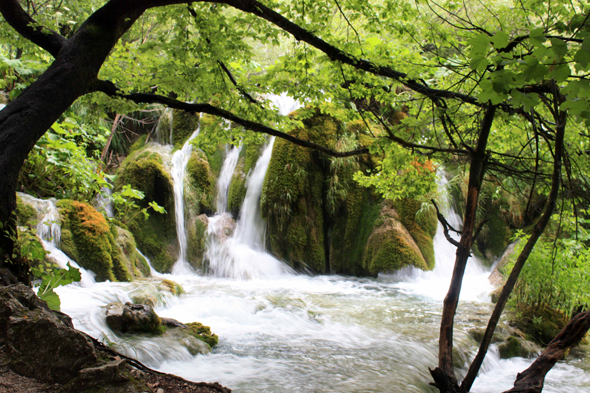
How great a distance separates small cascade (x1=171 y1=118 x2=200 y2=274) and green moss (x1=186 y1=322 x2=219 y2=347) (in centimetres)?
478

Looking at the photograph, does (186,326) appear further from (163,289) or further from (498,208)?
(498,208)

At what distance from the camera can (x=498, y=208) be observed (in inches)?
425

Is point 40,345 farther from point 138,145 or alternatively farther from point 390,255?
point 138,145

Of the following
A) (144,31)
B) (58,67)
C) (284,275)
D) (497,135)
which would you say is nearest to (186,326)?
(58,67)

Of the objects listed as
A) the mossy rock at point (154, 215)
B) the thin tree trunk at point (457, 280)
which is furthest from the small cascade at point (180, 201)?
the thin tree trunk at point (457, 280)

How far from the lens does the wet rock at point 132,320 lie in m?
3.86

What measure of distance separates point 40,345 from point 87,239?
194 inches

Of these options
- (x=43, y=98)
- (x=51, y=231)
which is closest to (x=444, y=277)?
(x=51, y=231)

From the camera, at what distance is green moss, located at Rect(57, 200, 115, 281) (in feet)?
19.0

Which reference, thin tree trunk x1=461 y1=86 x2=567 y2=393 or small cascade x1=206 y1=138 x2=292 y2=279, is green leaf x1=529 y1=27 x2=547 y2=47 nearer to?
thin tree trunk x1=461 y1=86 x2=567 y2=393

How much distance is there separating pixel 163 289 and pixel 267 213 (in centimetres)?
434

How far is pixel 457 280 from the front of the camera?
2.49 metres

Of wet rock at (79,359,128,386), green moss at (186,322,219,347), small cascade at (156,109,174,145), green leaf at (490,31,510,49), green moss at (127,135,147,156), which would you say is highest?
Result: small cascade at (156,109,174,145)

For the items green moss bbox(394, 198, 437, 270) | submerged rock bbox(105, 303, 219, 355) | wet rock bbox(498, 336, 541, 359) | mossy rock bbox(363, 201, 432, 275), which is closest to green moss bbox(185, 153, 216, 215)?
mossy rock bbox(363, 201, 432, 275)
